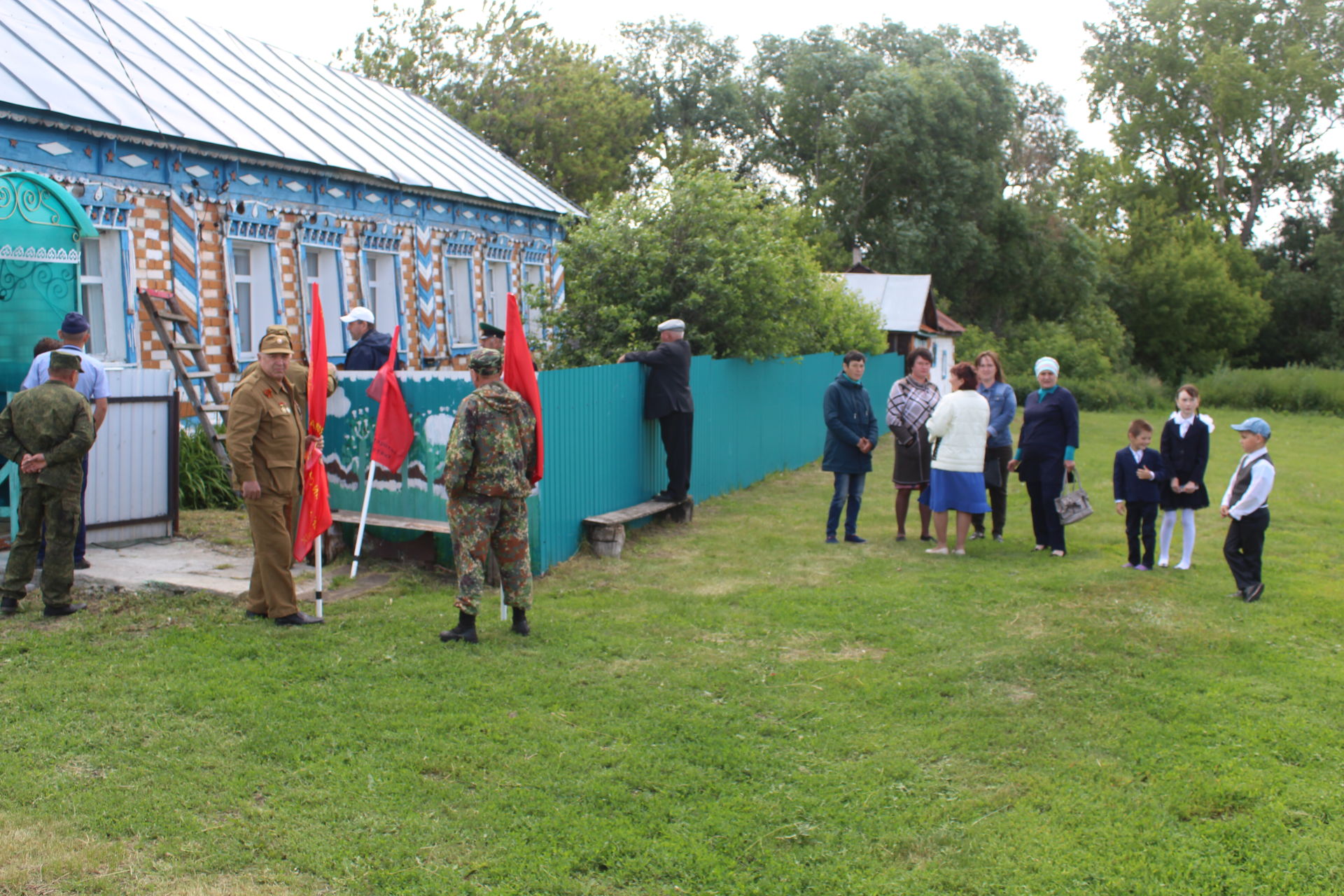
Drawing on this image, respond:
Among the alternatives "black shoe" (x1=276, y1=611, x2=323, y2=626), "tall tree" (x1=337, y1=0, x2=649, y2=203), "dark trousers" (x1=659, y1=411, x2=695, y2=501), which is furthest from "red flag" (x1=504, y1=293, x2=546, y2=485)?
"tall tree" (x1=337, y1=0, x2=649, y2=203)

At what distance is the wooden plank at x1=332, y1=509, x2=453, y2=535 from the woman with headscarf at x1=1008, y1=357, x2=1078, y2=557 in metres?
5.27

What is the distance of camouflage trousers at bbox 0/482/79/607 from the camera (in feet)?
23.1

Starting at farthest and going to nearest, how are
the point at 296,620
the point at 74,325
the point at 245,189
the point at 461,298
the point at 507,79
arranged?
the point at 507,79
the point at 461,298
the point at 245,189
the point at 74,325
the point at 296,620

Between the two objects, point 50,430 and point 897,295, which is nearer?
point 50,430

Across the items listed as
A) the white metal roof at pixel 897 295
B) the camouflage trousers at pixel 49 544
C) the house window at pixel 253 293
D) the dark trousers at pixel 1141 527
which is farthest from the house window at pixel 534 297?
the white metal roof at pixel 897 295

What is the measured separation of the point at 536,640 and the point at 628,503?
12.6 feet

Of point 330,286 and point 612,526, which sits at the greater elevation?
point 330,286

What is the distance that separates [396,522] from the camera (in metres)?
8.68

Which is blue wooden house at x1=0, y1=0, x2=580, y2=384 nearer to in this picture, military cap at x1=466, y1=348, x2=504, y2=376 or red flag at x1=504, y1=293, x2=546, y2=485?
red flag at x1=504, y1=293, x2=546, y2=485

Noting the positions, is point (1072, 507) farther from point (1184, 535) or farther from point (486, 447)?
point (486, 447)

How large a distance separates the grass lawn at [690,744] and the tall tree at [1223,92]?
4975 cm

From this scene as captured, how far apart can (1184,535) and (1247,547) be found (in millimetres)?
1215

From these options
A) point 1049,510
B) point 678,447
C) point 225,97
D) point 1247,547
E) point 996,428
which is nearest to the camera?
point 1247,547

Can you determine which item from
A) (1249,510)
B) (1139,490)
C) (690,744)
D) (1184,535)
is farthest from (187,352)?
(1249,510)
